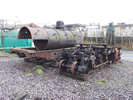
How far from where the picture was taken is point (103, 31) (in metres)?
20.1

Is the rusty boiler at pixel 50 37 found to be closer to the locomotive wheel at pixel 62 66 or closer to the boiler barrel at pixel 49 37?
the boiler barrel at pixel 49 37

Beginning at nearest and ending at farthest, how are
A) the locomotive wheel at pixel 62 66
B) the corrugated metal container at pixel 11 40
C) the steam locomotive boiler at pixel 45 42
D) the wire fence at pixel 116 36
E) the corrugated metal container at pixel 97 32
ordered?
the locomotive wheel at pixel 62 66 < the steam locomotive boiler at pixel 45 42 < the corrugated metal container at pixel 11 40 < the wire fence at pixel 116 36 < the corrugated metal container at pixel 97 32

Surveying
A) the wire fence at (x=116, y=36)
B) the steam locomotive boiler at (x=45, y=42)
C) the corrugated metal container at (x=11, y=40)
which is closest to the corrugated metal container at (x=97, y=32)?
the wire fence at (x=116, y=36)

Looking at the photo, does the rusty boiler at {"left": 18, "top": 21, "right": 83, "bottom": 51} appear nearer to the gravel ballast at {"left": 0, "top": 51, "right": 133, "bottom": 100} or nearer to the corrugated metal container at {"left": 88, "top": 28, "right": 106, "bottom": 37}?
the gravel ballast at {"left": 0, "top": 51, "right": 133, "bottom": 100}

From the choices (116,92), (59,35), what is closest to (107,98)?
(116,92)

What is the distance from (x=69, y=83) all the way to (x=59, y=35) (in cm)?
372

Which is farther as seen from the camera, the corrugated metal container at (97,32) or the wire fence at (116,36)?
the corrugated metal container at (97,32)

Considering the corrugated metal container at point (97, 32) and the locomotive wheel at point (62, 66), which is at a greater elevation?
the corrugated metal container at point (97, 32)

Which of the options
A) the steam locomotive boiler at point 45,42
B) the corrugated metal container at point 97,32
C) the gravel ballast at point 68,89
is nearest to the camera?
the gravel ballast at point 68,89

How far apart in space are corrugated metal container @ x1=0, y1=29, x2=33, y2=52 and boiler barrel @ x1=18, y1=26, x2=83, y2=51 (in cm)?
612

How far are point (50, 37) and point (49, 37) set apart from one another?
0.09 m

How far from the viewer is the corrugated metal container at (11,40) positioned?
1311 centimetres

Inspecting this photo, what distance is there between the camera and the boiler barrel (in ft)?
20.1

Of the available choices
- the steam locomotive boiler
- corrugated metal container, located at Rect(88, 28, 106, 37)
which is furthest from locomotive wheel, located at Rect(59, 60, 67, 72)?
corrugated metal container, located at Rect(88, 28, 106, 37)
